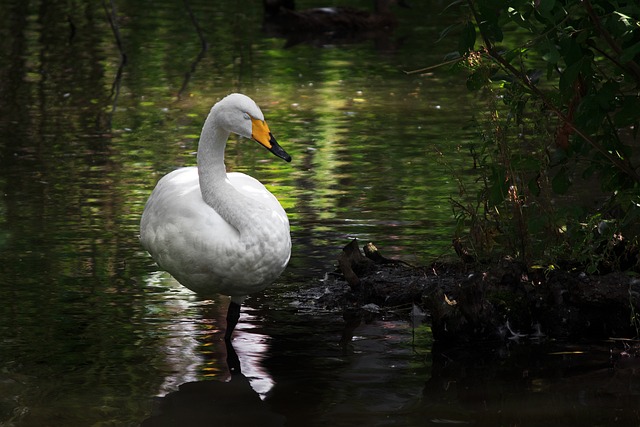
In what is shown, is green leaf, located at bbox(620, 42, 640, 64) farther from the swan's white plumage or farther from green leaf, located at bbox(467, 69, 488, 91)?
the swan's white plumage

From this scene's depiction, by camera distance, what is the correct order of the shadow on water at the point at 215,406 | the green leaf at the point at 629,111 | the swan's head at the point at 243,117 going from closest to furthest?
the shadow on water at the point at 215,406, the green leaf at the point at 629,111, the swan's head at the point at 243,117

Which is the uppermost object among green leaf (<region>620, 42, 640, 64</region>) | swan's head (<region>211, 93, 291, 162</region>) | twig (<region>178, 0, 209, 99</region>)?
green leaf (<region>620, 42, 640, 64</region>)

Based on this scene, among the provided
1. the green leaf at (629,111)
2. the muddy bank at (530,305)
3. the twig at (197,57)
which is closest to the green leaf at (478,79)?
the green leaf at (629,111)

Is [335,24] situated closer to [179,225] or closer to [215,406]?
[179,225]

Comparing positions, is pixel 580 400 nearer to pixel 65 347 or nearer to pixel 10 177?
pixel 65 347

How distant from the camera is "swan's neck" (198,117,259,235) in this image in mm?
6703

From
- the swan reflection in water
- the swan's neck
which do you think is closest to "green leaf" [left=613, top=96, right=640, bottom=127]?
the swan's neck

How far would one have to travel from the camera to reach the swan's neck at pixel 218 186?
6.70 m

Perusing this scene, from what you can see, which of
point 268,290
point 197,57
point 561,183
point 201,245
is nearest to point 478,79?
point 561,183

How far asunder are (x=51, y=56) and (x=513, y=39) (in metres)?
7.28

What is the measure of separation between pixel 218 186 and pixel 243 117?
41cm

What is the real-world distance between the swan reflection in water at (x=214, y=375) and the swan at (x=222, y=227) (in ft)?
0.60

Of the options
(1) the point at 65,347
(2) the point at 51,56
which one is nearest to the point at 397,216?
(1) the point at 65,347

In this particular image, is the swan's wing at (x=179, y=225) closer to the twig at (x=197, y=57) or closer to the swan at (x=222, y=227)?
the swan at (x=222, y=227)
